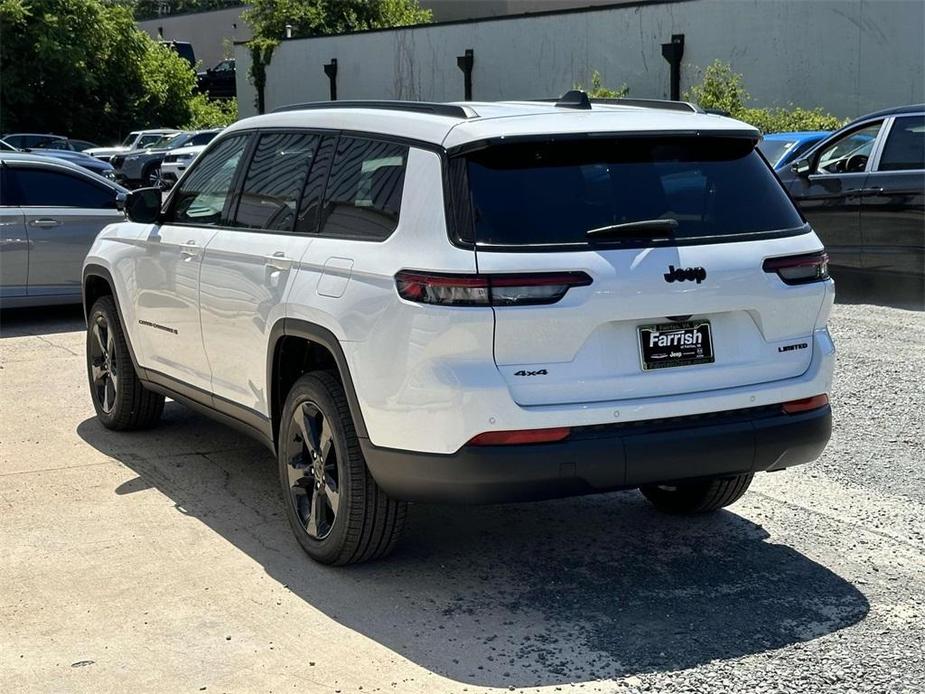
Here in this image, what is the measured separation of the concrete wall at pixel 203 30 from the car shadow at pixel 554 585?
231ft

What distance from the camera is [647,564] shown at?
5.46 meters

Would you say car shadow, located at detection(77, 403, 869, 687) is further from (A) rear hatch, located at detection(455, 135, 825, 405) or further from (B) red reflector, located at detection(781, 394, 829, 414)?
(A) rear hatch, located at detection(455, 135, 825, 405)

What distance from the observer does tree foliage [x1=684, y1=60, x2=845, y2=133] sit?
25047 mm

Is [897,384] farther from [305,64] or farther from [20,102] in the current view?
[20,102]

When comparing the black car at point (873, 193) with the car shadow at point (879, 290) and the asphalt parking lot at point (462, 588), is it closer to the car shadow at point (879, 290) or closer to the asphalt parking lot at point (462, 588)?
the car shadow at point (879, 290)

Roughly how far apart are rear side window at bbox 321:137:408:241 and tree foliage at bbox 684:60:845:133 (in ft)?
66.8

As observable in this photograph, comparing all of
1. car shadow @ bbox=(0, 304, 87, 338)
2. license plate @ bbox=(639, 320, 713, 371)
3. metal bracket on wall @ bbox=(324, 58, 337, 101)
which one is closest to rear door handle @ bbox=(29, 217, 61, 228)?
car shadow @ bbox=(0, 304, 87, 338)

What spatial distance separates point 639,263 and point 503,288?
53 cm

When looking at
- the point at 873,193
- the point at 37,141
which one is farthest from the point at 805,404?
the point at 37,141

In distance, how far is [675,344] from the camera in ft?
16.0

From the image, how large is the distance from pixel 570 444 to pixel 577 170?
3.38ft

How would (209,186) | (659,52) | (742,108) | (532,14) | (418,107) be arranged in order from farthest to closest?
(532,14) < (659,52) < (742,108) < (209,186) < (418,107)

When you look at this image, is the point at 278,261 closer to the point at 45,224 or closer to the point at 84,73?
the point at 45,224

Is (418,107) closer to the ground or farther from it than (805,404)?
farther from it
